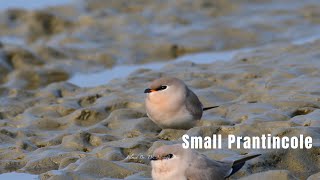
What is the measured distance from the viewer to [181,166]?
5699 millimetres

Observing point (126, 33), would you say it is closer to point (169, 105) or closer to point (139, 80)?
point (139, 80)

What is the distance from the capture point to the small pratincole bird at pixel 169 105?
7.71 meters

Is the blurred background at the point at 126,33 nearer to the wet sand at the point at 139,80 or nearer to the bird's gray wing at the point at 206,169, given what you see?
the wet sand at the point at 139,80

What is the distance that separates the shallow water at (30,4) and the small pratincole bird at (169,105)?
29.2 feet

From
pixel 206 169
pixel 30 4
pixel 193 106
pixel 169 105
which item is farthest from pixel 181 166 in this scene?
pixel 30 4

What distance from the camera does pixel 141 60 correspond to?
1312 centimetres

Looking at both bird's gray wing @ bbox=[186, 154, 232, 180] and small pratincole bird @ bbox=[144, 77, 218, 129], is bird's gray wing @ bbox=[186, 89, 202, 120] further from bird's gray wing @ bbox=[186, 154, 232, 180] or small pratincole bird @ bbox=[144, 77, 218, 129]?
bird's gray wing @ bbox=[186, 154, 232, 180]

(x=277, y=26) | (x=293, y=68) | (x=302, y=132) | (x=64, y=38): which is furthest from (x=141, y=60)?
(x=302, y=132)

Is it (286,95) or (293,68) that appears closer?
(286,95)

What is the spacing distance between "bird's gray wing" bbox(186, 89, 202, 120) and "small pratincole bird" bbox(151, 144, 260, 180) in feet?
6.54

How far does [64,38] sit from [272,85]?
5.91 m

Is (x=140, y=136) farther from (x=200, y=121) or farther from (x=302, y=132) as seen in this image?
(x=302, y=132)

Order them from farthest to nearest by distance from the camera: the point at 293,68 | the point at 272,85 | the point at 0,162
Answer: the point at 293,68, the point at 272,85, the point at 0,162

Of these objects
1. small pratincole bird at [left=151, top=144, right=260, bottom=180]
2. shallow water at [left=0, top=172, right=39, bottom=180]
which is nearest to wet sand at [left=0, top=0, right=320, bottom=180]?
shallow water at [left=0, top=172, right=39, bottom=180]
